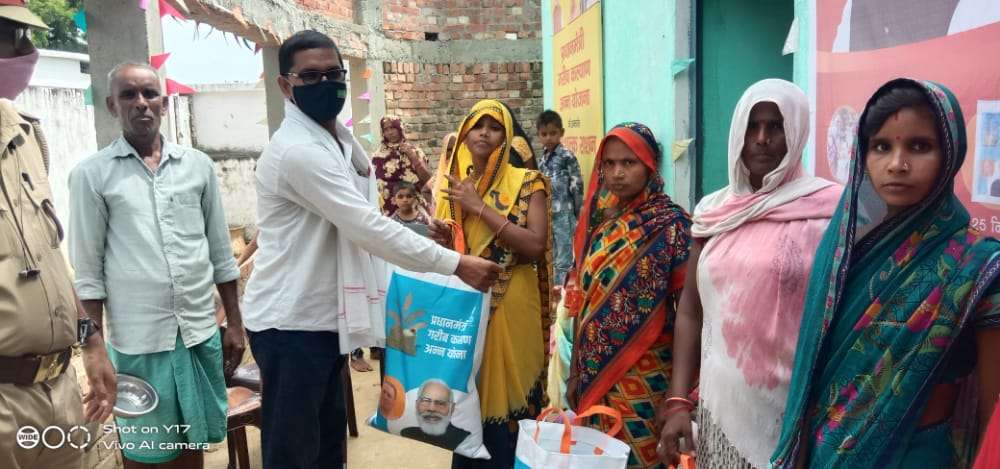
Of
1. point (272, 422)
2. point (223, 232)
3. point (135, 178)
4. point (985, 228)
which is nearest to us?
point (985, 228)

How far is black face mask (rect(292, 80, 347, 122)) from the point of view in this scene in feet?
8.25

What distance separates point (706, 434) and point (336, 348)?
1.34 m

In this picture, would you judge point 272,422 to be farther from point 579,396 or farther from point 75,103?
point 75,103

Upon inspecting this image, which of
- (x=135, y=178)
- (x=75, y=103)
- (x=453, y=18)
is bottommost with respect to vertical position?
(x=135, y=178)

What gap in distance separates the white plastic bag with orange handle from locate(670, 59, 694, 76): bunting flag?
7.76ft

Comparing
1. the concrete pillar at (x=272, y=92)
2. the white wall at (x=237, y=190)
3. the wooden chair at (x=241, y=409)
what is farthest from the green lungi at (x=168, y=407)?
the white wall at (x=237, y=190)

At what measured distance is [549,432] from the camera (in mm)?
2141

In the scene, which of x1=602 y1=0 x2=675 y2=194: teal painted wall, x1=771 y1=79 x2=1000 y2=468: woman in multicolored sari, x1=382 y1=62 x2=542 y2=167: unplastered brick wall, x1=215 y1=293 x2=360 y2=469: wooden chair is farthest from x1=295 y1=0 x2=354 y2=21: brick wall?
x1=771 y1=79 x2=1000 y2=468: woman in multicolored sari

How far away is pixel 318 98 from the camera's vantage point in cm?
252

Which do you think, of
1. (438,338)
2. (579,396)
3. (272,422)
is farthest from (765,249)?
(272,422)

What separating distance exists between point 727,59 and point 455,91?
7.20 meters

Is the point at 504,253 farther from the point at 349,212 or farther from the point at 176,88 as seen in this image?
the point at 176,88

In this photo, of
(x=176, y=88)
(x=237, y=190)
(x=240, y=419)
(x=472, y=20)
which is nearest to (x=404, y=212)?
(x=176, y=88)

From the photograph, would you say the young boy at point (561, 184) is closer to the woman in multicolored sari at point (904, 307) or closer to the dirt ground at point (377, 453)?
the dirt ground at point (377, 453)
